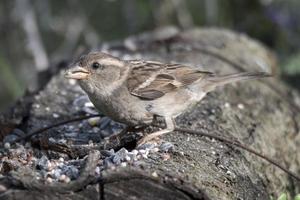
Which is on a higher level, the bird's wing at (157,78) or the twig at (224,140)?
the bird's wing at (157,78)

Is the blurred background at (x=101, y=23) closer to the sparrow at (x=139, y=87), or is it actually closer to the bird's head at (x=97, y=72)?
the sparrow at (x=139, y=87)

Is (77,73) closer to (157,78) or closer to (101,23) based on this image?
(157,78)

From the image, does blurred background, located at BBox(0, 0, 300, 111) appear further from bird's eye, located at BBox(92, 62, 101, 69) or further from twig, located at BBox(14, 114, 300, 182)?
twig, located at BBox(14, 114, 300, 182)

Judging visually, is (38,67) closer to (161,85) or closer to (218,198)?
(161,85)

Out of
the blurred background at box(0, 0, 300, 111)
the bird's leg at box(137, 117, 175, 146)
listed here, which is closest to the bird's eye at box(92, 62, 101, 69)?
the bird's leg at box(137, 117, 175, 146)

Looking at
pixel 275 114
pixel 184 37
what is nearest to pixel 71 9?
pixel 184 37

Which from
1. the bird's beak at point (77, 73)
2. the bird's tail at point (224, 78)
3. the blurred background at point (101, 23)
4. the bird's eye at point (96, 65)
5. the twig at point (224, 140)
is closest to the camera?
the twig at point (224, 140)

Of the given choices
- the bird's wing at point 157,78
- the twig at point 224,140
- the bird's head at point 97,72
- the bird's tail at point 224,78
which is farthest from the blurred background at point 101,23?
the twig at point 224,140
